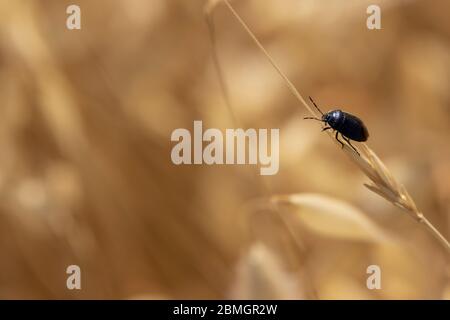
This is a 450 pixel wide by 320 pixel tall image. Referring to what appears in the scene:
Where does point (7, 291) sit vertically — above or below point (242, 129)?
below

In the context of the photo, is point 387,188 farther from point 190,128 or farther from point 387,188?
point 190,128

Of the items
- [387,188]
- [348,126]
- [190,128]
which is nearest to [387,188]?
[387,188]

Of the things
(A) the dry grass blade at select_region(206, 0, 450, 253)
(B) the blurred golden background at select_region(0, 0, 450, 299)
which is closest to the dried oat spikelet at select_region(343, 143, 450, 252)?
(A) the dry grass blade at select_region(206, 0, 450, 253)
